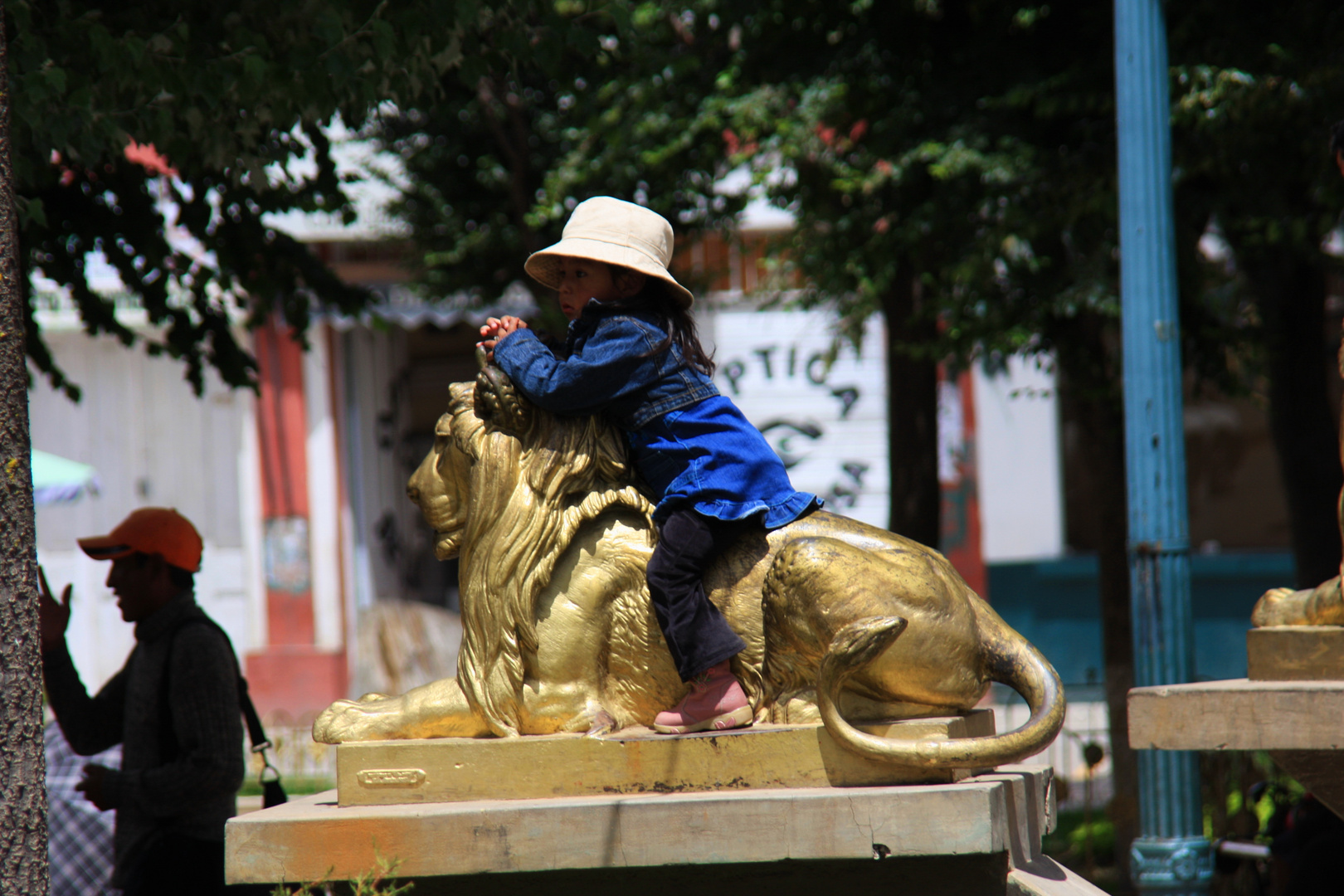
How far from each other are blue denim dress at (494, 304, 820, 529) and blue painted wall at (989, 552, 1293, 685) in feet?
35.4

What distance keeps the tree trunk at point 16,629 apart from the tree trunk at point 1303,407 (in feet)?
19.9

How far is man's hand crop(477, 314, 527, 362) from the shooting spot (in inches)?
122

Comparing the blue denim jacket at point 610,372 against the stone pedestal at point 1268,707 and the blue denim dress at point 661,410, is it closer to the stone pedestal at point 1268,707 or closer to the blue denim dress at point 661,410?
the blue denim dress at point 661,410

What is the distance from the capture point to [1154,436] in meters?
4.75

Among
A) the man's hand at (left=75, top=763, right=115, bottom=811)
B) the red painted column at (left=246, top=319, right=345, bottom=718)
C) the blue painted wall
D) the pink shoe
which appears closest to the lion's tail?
the pink shoe

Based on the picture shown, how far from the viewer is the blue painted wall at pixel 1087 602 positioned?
13359mm

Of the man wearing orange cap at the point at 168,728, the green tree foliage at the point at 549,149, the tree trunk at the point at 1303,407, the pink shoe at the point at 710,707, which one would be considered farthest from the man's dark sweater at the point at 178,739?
the tree trunk at the point at 1303,407

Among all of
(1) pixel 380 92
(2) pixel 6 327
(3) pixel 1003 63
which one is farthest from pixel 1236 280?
(2) pixel 6 327

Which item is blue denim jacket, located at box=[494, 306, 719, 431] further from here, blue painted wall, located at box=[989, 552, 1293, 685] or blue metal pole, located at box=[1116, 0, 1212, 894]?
blue painted wall, located at box=[989, 552, 1293, 685]

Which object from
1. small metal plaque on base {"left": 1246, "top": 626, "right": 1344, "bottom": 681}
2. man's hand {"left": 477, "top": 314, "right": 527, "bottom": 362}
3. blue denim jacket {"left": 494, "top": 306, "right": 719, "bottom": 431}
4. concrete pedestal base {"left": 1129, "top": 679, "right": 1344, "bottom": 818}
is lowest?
concrete pedestal base {"left": 1129, "top": 679, "right": 1344, "bottom": 818}

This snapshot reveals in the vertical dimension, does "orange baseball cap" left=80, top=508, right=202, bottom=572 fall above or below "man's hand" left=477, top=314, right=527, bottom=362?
below

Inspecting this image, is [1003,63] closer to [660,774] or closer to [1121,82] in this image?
[1121,82]

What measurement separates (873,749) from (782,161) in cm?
480

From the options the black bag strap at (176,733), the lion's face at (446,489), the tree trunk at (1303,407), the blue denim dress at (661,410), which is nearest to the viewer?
the blue denim dress at (661,410)
